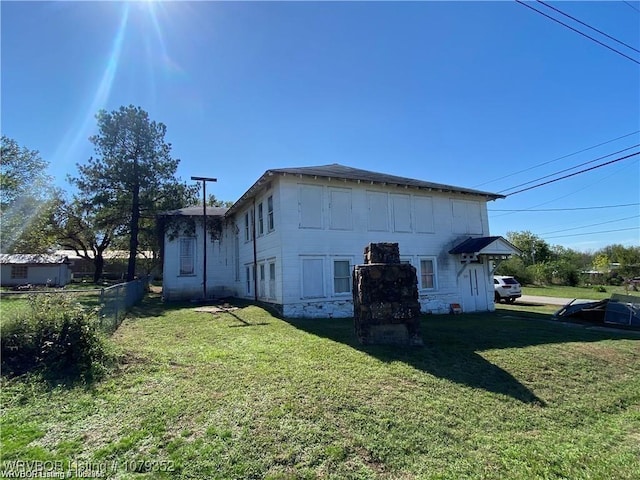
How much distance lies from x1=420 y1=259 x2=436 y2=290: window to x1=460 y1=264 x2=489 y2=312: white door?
1721 millimetres

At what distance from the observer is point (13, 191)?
22.0 meters

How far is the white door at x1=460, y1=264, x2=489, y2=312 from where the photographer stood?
16.3 m

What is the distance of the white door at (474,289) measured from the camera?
16281 millimetres

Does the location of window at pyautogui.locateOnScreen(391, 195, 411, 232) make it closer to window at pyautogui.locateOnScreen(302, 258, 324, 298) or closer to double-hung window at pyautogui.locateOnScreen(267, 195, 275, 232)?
window at pyautogui.locateOnScreen(302, 258, 324, 298)

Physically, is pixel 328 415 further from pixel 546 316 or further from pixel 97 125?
pixel 97 125

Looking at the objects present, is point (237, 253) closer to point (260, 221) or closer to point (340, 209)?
point (260, 221)

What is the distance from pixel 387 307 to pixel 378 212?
24.1ft

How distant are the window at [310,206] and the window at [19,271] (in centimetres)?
3395

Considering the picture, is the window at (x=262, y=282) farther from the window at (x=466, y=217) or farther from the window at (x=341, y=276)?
the window at (x=466, y=217)

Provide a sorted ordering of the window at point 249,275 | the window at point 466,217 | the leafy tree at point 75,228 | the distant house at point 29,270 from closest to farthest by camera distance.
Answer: the window at point 466,217
the window at point 249,275
the leafy tree at point 75,228
the distant house at point 29,270

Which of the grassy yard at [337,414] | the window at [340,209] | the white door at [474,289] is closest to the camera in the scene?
the grassy yard at [337,414]

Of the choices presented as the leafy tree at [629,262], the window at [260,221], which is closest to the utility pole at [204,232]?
the window at [260,221]

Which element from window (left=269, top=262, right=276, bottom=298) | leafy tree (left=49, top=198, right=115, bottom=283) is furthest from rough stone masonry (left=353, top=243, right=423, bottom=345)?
leafy tree (left=49, top=198, right=115, bottom=283)

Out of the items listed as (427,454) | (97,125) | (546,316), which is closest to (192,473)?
(427,454)
